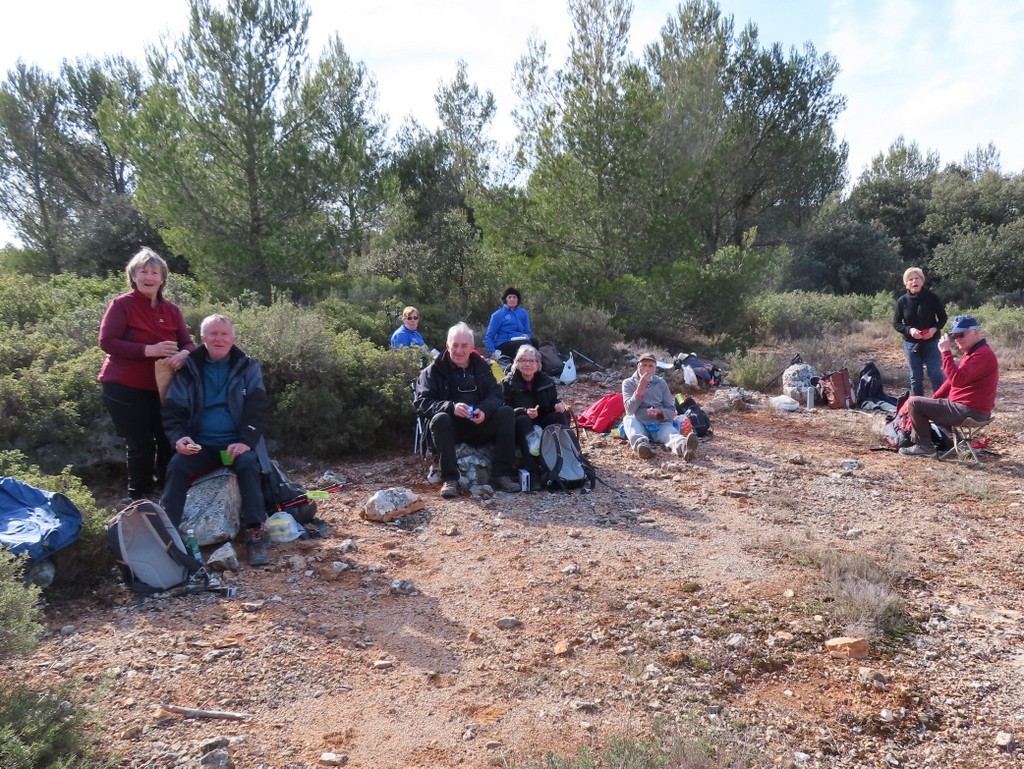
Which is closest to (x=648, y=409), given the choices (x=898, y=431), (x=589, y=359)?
(x=898, y=431)

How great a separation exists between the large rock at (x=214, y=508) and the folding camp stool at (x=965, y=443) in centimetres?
598

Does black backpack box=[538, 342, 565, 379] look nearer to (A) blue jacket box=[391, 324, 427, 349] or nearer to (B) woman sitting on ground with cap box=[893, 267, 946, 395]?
(A) blue jacket box=[391, 324, 427, 349]

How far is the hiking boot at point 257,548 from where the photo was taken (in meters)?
4.14

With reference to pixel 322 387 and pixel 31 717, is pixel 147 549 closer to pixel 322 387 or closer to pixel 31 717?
pixel 31 717

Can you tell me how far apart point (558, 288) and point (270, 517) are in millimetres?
9293

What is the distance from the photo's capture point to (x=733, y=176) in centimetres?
1977

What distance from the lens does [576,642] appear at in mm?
3297

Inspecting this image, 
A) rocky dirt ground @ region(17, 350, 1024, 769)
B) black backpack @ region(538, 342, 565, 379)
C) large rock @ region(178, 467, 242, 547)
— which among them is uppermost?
black backpack @ region(538, 342, 565, 379)

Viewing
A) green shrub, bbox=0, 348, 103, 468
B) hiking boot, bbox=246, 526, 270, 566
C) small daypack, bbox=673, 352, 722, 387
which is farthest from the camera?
small daypack, bbox=673, 352, 722, 387

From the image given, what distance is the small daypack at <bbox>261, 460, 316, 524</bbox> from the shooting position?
4.64 metres

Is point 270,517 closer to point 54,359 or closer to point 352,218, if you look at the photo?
point 54,359

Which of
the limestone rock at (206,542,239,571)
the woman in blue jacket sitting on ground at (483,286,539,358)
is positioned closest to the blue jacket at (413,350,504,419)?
→ the limestone rock at (206,542,239,571)

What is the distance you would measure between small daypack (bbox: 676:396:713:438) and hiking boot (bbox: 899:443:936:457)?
1797mm

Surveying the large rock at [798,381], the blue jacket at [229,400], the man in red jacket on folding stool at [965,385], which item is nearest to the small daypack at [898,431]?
the man in red jacket on folding stool at [965,385]
